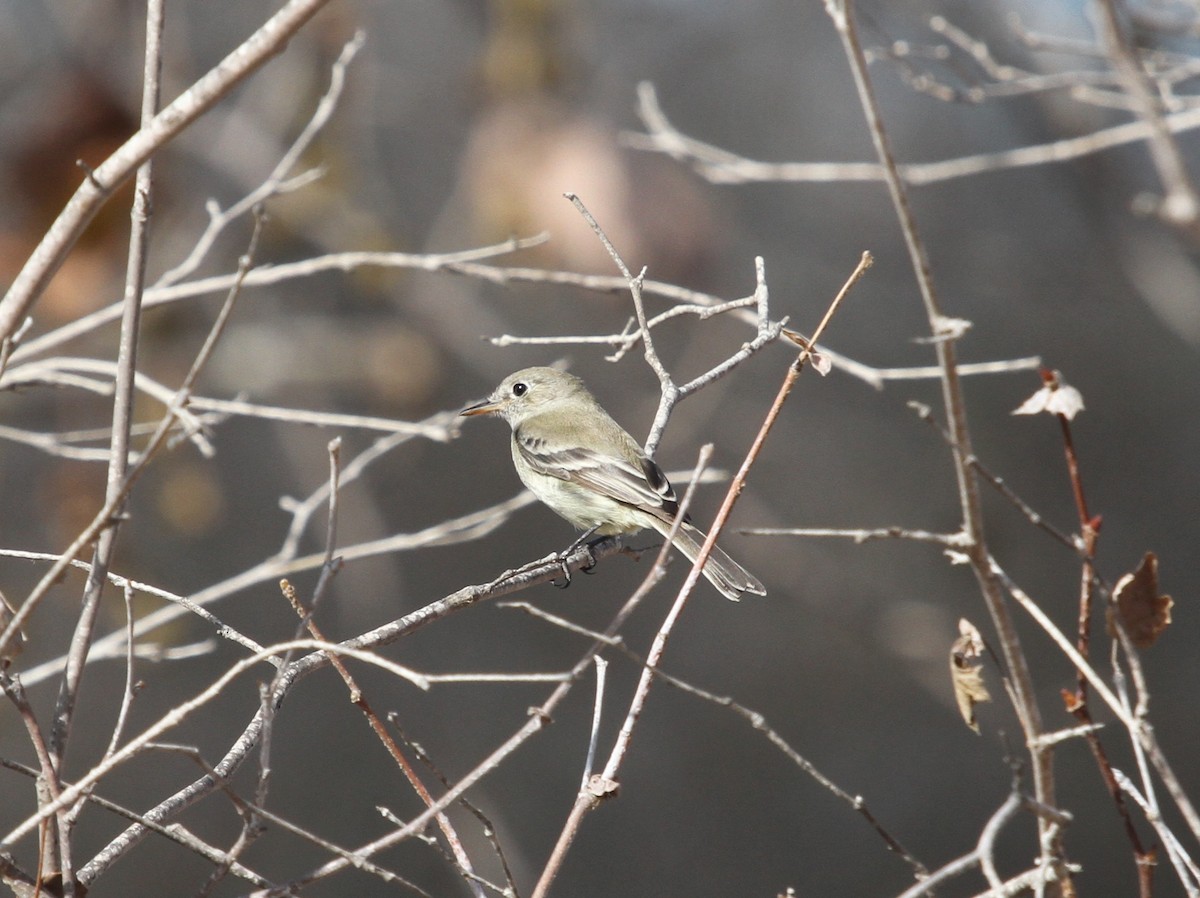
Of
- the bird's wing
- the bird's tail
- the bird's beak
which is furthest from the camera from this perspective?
the bird's beak

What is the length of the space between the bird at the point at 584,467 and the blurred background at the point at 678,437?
472 millimetres

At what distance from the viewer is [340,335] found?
6082mm

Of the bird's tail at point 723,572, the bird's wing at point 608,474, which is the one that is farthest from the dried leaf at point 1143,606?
the bird's wing at point 608,474

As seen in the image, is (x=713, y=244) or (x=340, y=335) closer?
(x=713, y=244)

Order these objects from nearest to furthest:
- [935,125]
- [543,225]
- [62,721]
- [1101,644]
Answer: [62,721], [543,225], [1101,644], [935,125]

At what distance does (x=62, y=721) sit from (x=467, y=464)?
6.64 metres

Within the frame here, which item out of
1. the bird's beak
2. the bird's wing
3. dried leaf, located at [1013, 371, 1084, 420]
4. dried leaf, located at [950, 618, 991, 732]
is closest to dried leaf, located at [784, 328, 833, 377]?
dried leaf, located at [1013, 371, 1084, 420]

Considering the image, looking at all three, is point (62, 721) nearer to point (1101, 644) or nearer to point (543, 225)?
point (543, 225)

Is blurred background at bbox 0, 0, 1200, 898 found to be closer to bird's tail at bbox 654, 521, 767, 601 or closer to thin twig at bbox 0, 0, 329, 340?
bird's tail at bbox 654, 521, 767, 601

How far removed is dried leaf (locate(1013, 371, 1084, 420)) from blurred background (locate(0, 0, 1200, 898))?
9.91 feet

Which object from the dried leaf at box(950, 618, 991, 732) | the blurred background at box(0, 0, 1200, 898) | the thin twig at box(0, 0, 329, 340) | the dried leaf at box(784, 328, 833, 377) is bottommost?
the blurred background at box(0, 0, 1200, 898)

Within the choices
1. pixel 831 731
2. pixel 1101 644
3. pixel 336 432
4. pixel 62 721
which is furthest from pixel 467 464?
pixel 62 721

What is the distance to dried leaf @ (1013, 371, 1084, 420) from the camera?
2.10 m

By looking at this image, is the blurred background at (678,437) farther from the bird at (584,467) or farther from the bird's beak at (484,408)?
the bird at (584,467)
